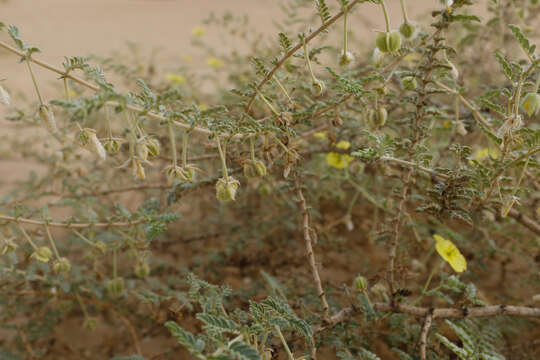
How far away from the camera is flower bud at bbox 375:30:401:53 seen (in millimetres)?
817

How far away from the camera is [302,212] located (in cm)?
108

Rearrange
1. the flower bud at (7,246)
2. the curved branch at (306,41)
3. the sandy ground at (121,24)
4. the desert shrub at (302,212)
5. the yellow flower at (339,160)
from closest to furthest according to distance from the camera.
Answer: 1. the curved branch at (306,41)
2. the desert shrub at (302,212)
3. the flower bud at (7,246)
4. the yellow flower at (339,160)
5. the sandy ground at (121,24)

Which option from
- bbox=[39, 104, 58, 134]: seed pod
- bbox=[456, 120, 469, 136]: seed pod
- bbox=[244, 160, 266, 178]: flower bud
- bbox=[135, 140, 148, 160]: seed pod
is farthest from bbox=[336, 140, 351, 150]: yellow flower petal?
bbox=[39, 104, 58, 134]: seed pod

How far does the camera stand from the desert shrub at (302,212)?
858mm

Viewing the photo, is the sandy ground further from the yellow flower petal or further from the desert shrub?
the yellow flower petal

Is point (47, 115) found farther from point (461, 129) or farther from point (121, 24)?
point (121, 24)

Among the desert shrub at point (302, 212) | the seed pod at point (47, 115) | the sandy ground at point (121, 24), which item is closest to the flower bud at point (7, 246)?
the desert shrub at point (302, 212)

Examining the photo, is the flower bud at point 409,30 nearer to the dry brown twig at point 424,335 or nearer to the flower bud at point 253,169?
the flower bud at point 253,169

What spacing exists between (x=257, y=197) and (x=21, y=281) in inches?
44.9

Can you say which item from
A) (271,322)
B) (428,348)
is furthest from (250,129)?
(428,348)

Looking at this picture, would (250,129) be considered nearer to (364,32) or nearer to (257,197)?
(257,197)

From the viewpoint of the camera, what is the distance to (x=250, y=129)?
0.89 metres

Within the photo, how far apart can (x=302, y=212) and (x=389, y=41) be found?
48 cm

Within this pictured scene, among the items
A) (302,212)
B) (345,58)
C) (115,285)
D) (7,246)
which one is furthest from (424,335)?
(7,246)
